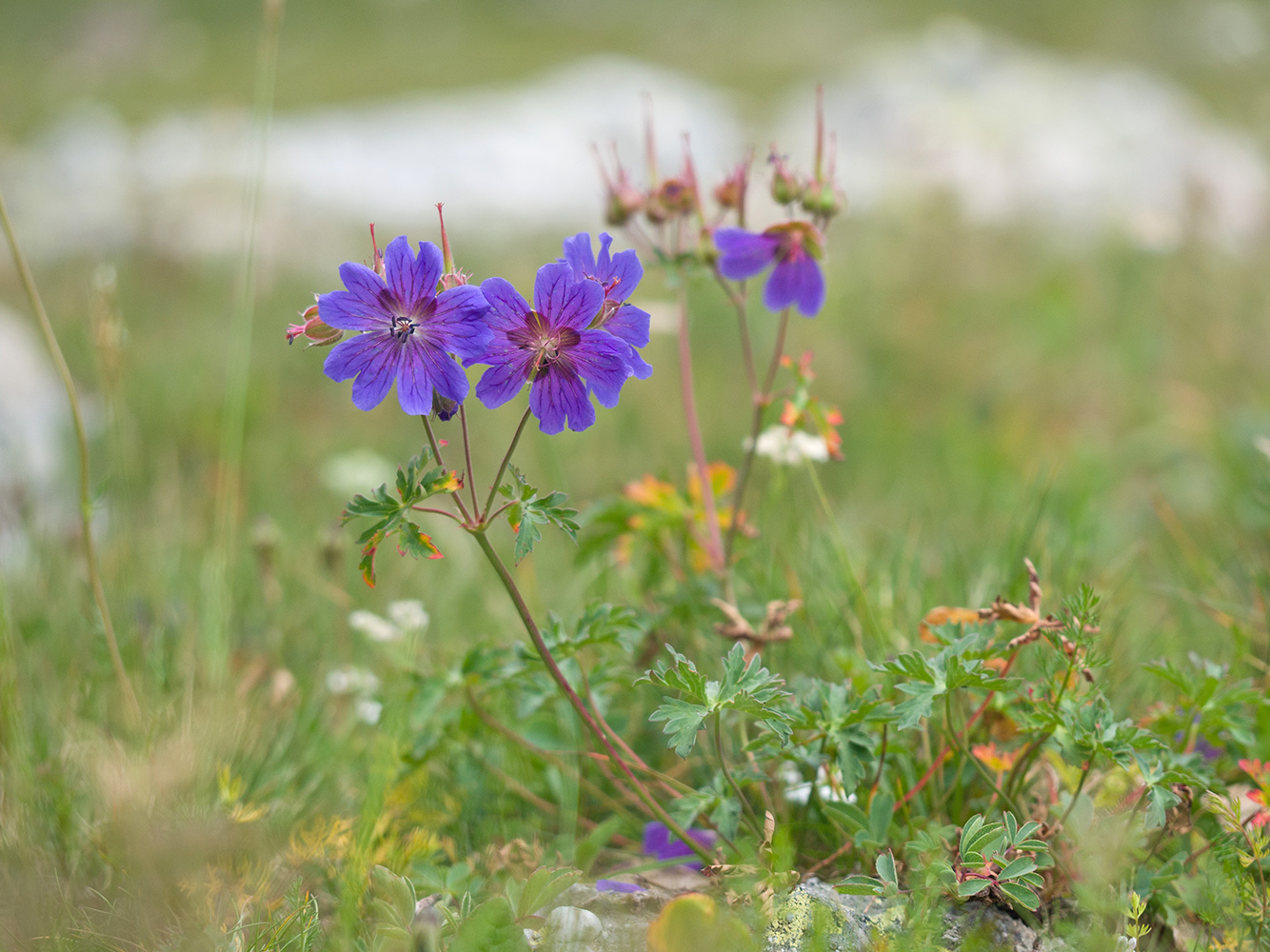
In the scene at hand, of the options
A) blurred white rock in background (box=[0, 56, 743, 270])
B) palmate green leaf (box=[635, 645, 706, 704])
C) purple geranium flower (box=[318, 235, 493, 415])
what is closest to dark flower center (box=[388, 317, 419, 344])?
purple geranium flower (box=[318, 235, 493, 415])

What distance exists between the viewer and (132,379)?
158 inches

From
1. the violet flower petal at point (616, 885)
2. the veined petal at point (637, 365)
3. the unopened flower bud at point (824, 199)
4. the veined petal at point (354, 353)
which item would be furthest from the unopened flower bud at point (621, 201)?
the violet flower petal at point (616, 885)

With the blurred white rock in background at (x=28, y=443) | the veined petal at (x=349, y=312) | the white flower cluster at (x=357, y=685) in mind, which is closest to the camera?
the veined petal at (x=349, y=312)

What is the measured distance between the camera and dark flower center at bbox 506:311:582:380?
1148 millimetres

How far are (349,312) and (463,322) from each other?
137mm

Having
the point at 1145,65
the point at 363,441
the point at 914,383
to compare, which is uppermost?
the point at 1145,65

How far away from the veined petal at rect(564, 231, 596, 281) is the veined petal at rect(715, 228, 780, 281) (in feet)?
1.34

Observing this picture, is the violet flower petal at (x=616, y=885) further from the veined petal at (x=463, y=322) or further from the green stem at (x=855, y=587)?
the veined petal at (x=463, y=322)

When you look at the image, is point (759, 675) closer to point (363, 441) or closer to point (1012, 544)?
point (1012, 544)

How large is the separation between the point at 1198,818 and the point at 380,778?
1.23 metres

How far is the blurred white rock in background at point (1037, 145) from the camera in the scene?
634 cm

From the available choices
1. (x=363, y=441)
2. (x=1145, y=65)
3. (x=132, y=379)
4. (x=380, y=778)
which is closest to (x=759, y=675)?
(x=380, y=778)

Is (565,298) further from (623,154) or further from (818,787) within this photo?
(623,154)

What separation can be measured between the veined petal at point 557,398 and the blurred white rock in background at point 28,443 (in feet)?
6.05
